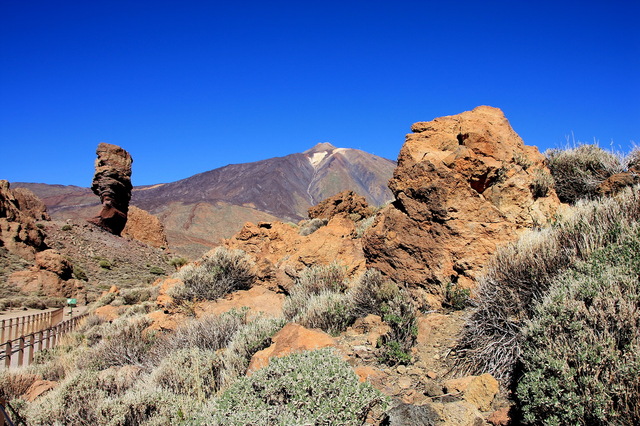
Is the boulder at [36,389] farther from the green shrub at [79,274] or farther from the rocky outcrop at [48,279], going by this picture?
the green shrub at [79,274]

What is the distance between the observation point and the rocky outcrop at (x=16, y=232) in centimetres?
2247

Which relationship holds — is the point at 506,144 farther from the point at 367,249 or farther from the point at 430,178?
the point at 367,249

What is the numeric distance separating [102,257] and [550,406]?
1249 inches

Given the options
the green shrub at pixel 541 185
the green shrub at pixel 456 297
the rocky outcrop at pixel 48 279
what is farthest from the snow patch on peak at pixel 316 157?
the green shrub at pixel 456 297

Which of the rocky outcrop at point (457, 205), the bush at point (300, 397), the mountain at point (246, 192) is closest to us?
the bush at point (300, 397)

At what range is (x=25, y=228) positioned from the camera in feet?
79.0

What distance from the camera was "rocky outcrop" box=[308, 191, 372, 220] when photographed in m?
13.0

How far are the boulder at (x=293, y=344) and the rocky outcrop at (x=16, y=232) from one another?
24.4 meters

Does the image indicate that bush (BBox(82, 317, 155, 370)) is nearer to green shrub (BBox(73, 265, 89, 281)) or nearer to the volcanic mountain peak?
green shrub (BBox(73, 265, 89, 281))

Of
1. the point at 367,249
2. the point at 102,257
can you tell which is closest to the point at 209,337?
the point at 367,249

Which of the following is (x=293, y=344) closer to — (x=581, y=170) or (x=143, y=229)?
(x=581, y=170)

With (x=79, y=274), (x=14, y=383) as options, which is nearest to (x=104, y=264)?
(x=79, y=274)

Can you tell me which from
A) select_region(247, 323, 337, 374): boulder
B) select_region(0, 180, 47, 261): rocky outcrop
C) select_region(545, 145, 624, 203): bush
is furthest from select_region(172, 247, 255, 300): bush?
select_region(0, 180, 47, 261): rocky outcrop

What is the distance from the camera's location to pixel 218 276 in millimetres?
8047
